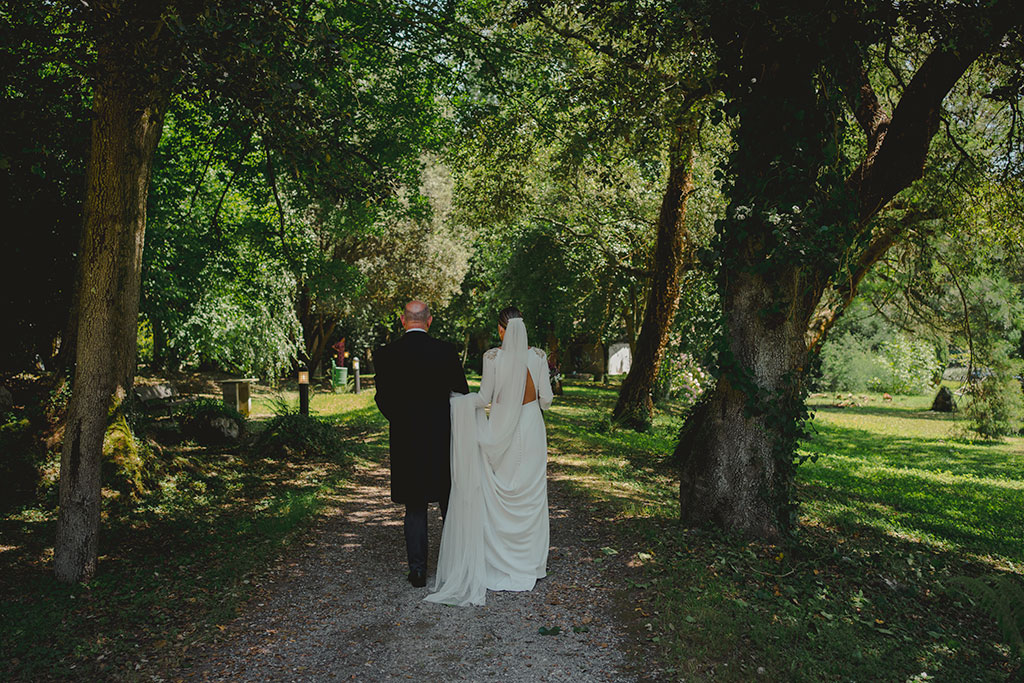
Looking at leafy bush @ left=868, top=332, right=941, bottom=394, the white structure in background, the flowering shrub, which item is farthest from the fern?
the white structure in background

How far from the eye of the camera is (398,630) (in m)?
4.91

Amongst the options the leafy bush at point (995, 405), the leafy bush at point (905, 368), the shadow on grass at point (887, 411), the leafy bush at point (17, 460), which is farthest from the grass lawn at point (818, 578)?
the leafy bush at point (905, 368)

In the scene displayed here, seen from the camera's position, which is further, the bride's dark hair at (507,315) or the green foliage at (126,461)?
the green foliage at (126,461)

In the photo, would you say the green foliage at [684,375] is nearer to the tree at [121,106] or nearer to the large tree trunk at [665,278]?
the large tree trunk at [665,278]

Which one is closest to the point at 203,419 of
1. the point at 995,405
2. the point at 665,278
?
the point at 665,278

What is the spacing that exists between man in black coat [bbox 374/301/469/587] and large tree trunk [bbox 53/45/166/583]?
7.05ft

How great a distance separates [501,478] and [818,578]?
2940mm

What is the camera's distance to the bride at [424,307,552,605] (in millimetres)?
5719

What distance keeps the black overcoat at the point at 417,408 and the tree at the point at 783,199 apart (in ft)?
9.17

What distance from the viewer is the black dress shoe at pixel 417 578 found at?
5723 mm

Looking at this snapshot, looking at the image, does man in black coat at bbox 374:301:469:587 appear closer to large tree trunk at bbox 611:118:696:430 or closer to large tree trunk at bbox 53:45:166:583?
large tree trunk at bbox 53:45:166:583

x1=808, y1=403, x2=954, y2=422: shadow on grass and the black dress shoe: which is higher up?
x1=808, y1=403, x2=954, y2=422: shadow on grass

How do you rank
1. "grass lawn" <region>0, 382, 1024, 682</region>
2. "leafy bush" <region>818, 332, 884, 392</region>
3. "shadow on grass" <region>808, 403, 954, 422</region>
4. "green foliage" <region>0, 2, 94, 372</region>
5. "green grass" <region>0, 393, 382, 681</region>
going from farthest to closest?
"leafy bush" <region>818, 332, 884, 392</region>
"shadow on grass" <region>808, 403, 954, 422</region>
"green foliage" <region>0, 2, 94, 372</region>
"grass lawn" <region>0, 382, 1024, 682</region>
"green grass" <region>0, 393, 382, 681</region>

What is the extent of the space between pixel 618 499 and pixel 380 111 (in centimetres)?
845
